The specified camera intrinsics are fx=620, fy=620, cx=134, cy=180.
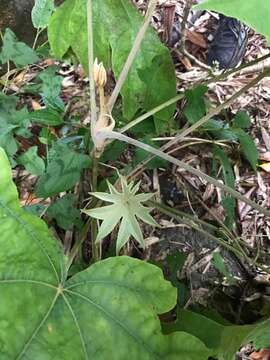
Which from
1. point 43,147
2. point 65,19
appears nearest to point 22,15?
point 43,147

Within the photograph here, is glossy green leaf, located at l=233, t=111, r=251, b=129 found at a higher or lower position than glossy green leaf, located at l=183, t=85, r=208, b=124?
lower

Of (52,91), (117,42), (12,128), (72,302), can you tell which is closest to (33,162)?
(12,128)

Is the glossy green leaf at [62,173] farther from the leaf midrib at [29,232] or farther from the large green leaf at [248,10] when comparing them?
the large green leaf at [248,10]

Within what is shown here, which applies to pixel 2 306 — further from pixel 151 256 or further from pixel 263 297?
pixel 263 297

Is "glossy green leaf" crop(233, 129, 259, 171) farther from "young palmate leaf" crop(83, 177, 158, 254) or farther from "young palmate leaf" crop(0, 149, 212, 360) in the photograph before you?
"young palmate leaf" crop(0, 149, 212, 360)

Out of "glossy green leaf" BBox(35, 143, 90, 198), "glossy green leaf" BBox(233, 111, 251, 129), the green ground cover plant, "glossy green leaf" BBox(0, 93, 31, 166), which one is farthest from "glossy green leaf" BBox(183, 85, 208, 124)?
"glossy green leaf" BBox(0, 93, 31, 166)

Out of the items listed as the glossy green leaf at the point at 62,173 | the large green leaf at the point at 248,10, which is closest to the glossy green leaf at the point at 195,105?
the glossy green leaf at the point at 62,173
